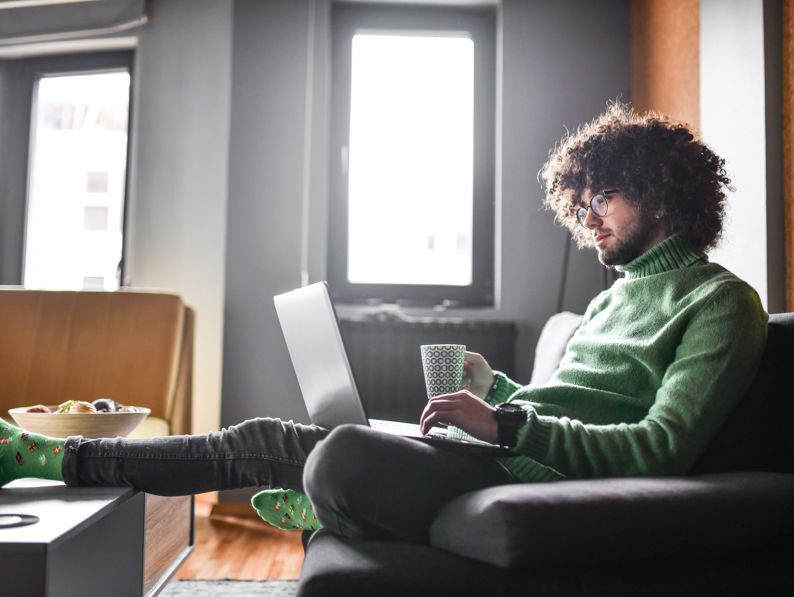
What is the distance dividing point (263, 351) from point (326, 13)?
58.0 inches

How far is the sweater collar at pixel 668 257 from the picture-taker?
125 centimetres

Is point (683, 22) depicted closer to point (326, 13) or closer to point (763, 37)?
point (763, 37)

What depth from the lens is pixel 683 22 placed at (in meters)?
2.37

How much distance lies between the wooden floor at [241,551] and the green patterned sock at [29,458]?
0.85 meters

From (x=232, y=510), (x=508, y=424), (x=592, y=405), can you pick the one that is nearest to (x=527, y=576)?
(x=508, y=424)

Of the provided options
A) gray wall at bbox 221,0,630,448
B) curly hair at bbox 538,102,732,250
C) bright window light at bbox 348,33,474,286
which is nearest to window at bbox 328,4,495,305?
bright window light at bbox 348,33,474,286

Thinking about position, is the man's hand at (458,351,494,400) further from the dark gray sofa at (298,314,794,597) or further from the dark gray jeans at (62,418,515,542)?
the dark gray sofa at (298,314,794,597)

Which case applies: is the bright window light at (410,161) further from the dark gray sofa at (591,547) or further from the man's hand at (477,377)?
the dark gray sofa at (591,547)

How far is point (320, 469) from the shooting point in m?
0.86

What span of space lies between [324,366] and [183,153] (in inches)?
79.9

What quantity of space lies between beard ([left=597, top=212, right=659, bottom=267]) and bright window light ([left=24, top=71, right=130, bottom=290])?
241cm

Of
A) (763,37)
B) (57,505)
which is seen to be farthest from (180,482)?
(763,37)

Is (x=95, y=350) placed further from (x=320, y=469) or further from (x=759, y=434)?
(x=759, y=434)

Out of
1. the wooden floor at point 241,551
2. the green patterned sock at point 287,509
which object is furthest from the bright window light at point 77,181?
the green patterned sock at point 287,509
